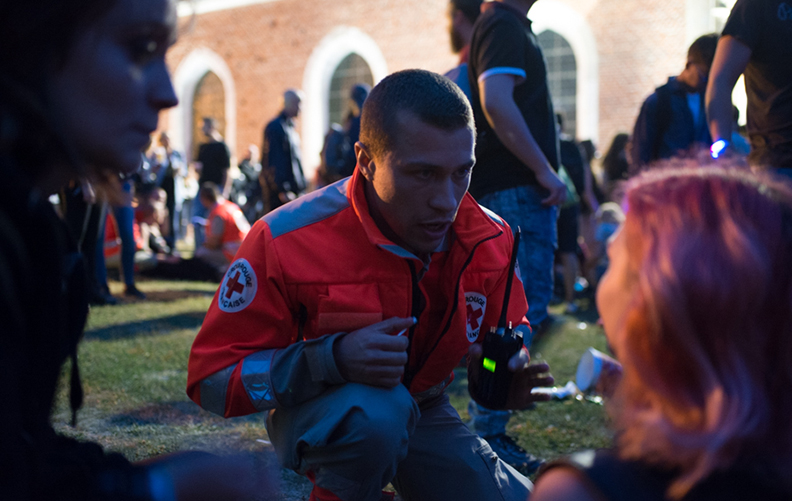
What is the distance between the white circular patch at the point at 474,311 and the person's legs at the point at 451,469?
0.95 ft

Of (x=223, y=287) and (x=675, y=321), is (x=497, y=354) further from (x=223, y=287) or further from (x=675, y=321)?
(x=675, y=321)

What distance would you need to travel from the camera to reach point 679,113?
4.43 m

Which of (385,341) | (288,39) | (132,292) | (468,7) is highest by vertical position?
(288,39)

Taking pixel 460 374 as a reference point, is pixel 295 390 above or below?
above

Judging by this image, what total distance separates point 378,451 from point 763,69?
242 cm

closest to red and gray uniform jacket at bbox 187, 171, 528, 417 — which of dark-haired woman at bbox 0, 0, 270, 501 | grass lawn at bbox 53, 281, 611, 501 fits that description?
grass lawn at bbox 53, 281, 611, 501

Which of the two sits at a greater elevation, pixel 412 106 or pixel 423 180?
pixel 412 106

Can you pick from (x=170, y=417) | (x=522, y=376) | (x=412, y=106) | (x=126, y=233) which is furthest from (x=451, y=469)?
(x=126, y=233)

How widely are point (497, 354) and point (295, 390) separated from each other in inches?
22.1

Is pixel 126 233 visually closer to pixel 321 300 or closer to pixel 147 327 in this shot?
pixel 147 327

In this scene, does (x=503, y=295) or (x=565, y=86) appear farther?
(x=565, y=86)

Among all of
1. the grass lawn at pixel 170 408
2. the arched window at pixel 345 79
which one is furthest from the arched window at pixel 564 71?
the grass lawn at pixel 170 408

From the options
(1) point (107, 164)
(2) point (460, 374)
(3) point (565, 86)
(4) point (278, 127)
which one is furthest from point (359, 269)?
(3) point (565, 86)

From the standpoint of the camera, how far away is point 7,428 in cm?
87
